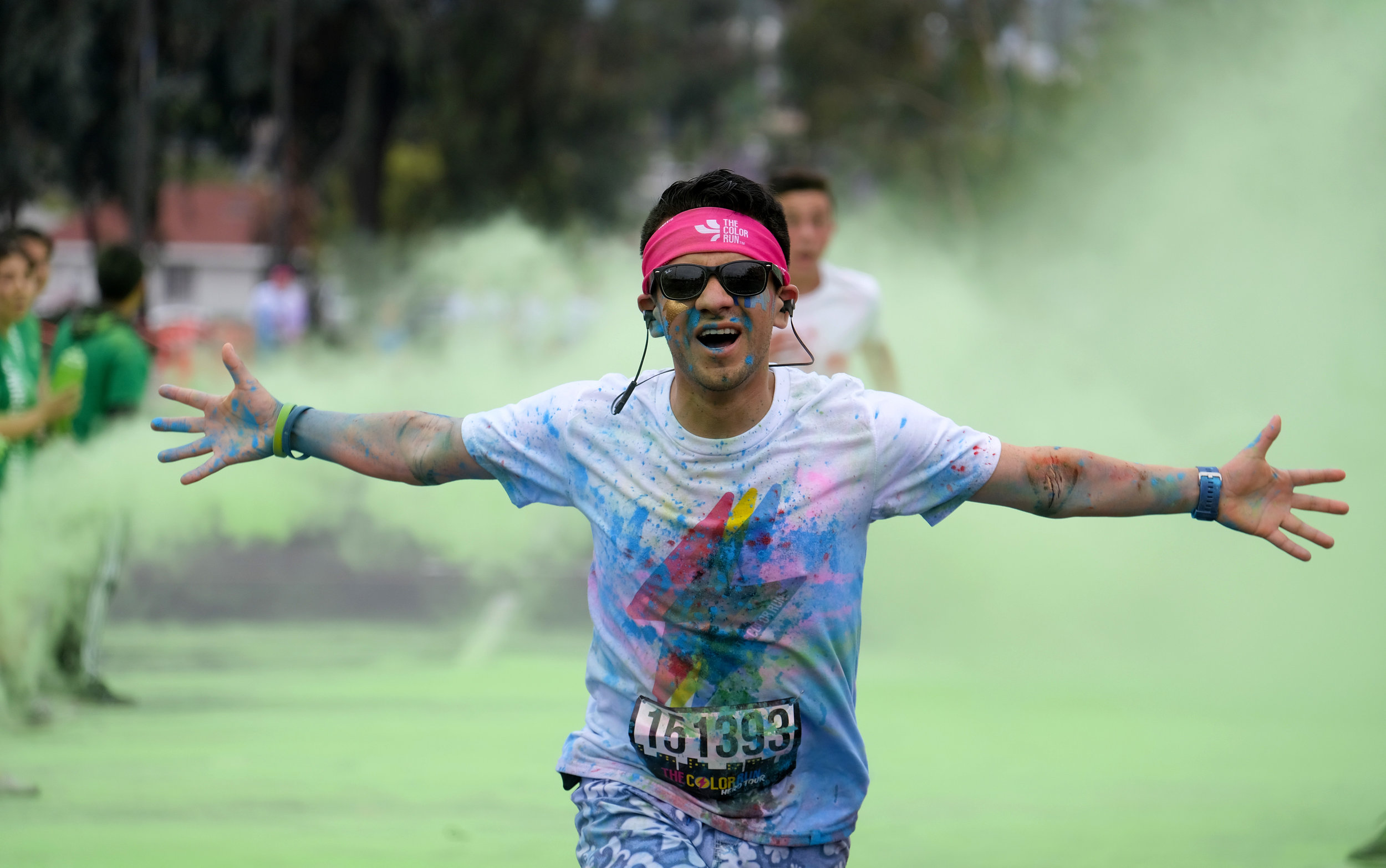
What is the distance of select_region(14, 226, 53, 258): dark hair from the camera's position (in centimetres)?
704

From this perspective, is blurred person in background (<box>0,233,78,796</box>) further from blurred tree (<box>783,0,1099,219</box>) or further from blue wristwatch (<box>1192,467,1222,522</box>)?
blurred tree (<box>783,0,1099,219</box>)

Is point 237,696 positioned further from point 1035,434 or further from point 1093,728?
point 1035,434

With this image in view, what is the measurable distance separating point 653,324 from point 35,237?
4298 millimetres

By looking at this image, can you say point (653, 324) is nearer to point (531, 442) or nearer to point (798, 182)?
point (531, 442)

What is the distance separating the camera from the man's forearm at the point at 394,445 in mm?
3693

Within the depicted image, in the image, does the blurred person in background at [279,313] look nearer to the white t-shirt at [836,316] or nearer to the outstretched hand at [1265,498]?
the white t-shirt at [836,316]

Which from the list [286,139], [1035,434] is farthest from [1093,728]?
[286,139]

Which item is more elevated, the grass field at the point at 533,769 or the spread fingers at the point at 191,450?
the spread fingers at the point at 191,450

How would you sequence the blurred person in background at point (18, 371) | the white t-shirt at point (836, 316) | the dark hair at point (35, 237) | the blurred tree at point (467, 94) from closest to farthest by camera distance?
1. the blurred person in background at point (18, 371)
2. the dark hair at point (35, 237)
3. the white t-shirt at point (836, 316)
4. the blurred tree at point (467, 94)

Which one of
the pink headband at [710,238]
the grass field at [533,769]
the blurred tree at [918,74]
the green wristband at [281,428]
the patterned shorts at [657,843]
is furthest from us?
the blurred tree at [918,74]

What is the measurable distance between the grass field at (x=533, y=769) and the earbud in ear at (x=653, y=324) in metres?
2.45

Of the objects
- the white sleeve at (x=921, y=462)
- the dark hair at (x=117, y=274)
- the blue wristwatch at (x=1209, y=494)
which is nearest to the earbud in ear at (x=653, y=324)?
the white sleeve at (x=921, y=462)

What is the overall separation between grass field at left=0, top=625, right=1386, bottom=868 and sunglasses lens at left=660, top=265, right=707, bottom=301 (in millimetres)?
2601

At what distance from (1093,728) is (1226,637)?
69.7 inches
